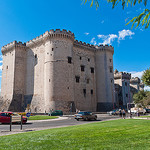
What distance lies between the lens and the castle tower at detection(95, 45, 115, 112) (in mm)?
47562

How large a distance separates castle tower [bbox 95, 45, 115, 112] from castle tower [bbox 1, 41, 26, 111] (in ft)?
67.5

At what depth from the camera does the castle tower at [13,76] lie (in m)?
42.6

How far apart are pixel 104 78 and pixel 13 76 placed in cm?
2428

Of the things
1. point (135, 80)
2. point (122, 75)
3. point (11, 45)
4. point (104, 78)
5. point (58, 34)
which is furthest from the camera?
point (135, 80)

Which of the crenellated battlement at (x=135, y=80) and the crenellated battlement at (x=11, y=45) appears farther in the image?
the crenellated battlement at (x=135, y=80)

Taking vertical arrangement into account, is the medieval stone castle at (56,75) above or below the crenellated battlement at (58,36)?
below

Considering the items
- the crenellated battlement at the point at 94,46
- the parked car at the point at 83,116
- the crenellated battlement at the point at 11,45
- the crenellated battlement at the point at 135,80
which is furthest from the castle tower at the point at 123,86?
the parked car at the point at 83,116

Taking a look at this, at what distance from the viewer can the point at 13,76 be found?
43719mm

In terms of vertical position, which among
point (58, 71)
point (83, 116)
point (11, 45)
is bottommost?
point (83, 116)

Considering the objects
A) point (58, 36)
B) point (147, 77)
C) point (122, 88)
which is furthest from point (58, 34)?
point (122, 88)

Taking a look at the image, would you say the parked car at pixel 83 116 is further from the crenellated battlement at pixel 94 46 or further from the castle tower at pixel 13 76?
the crenellated battlement at pixel 94 46

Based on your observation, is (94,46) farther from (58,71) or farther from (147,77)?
(147,77)

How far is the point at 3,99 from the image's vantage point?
44406 millimetres

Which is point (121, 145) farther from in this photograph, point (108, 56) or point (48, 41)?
point (108, 56)
